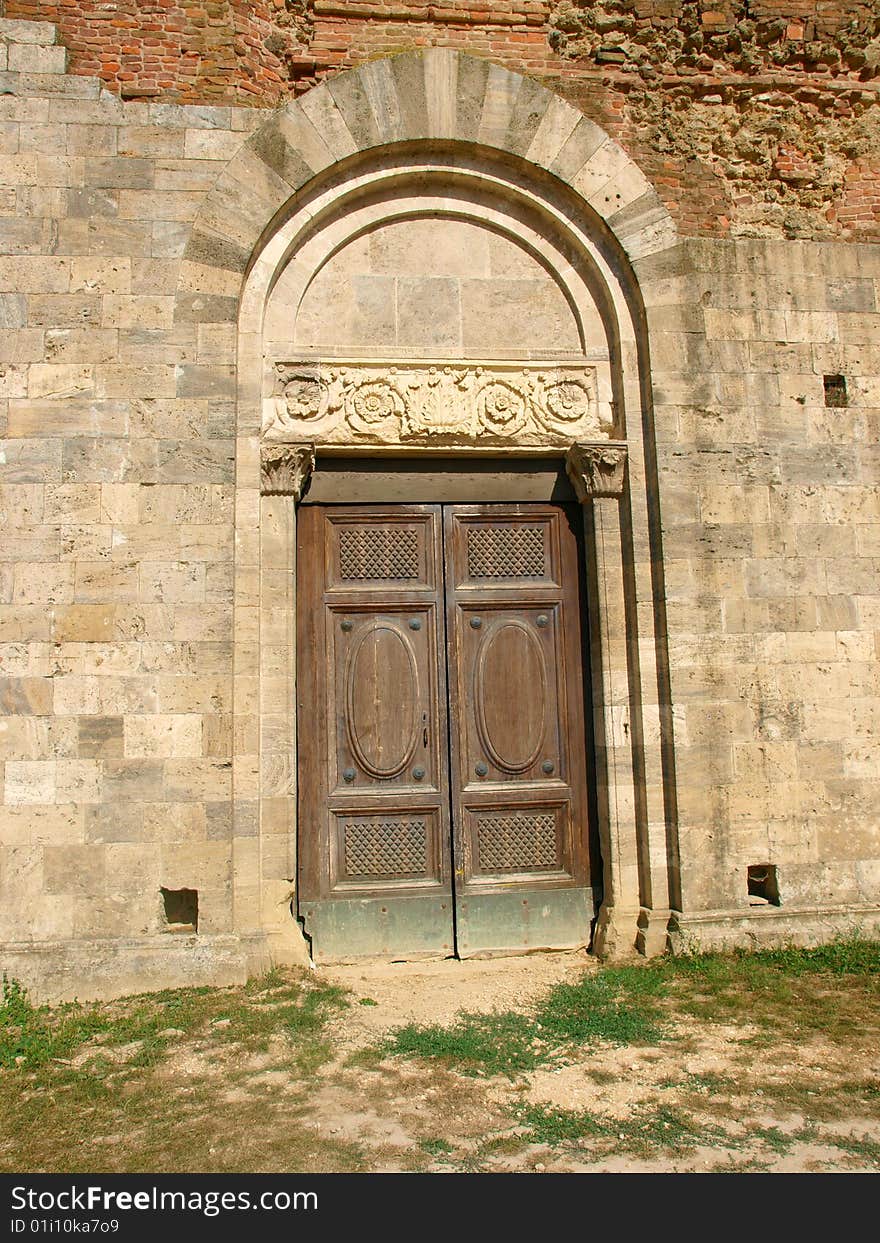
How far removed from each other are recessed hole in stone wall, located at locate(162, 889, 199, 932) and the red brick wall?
5425mm

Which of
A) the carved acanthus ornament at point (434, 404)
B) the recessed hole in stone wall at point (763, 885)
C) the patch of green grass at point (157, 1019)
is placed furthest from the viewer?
the carved acanthus ornament at point (434, 404)

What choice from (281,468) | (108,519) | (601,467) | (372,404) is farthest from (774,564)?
(108,519)

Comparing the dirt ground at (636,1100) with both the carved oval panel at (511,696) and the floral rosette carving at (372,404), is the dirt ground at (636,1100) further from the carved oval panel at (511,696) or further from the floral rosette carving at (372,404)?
the floral rosette carving at (372,404)

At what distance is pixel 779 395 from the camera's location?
→ 6.62 metres

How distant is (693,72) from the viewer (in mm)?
7047

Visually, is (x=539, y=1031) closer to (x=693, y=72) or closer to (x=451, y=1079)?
(x=451, y=1079)

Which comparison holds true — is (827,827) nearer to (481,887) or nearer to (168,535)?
(481,887)

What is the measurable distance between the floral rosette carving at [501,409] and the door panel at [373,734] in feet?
2.51

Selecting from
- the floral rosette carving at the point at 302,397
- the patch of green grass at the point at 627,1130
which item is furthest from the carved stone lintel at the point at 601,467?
the patch of green grass at the point at 627,1130

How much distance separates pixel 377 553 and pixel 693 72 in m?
4.42

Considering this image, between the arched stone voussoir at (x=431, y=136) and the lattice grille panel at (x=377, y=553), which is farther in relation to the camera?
the lattice grille panel at (x=377, y=553)

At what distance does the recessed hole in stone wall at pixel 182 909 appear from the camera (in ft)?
18.7
